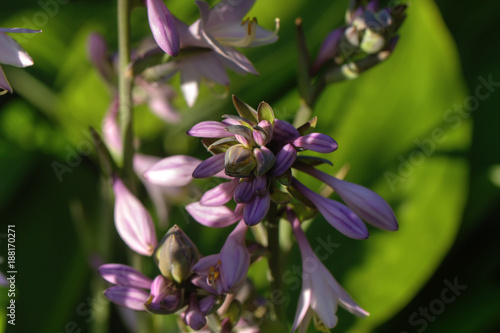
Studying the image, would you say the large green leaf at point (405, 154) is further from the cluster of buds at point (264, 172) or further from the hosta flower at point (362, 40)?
the cluster of buds at point (264, 172)

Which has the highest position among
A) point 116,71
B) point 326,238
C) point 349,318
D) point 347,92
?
point 116,71

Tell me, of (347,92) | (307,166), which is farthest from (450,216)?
(307,166)

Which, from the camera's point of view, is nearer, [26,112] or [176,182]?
[176,182]

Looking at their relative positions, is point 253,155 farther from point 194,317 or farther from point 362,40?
point 362,40

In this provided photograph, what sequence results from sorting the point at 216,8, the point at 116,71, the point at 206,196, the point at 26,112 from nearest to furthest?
1. the point at 206,196
2. the point at 216,8
3. the point at 116,71
4. the point at 26,112

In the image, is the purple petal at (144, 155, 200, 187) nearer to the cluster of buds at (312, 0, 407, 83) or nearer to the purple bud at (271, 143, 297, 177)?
the purple bud at (271, 143, 297, 177)

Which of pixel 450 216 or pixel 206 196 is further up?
pixel 206 196

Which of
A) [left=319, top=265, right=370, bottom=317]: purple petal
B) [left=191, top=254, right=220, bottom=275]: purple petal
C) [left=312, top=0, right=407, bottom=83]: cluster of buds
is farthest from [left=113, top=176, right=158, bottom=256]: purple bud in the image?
[left=312, top=0, right=407, bottom=83]: cluster of buds

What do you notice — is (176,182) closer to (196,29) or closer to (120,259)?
(196,29)

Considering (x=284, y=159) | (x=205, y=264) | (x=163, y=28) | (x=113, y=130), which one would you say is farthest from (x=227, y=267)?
(x=113, y=130)
